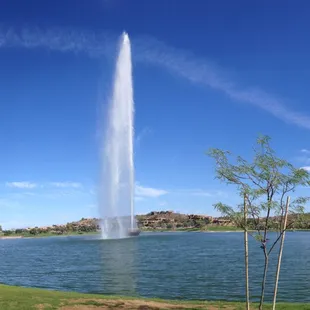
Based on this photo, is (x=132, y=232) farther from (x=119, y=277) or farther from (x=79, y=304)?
(x=79, y=304)

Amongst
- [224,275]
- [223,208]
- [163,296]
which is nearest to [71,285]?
[163,296]

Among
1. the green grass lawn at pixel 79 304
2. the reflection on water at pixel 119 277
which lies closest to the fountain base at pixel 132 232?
the reflection on water at pixel 119 277

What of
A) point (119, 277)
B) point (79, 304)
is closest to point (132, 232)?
point (119, 277)

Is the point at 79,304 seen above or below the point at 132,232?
above

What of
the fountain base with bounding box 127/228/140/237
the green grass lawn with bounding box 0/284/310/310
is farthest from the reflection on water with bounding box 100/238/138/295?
the fountain base with bounding box 127/228/140/237

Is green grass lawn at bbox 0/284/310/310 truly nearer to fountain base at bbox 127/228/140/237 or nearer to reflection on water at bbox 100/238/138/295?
reflection on water at bbox 100/238/138/295

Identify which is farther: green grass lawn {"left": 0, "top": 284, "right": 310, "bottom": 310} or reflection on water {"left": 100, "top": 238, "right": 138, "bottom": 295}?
reflection on water {"left": 100, "top": 238, "right": 138, "bottom": 295}

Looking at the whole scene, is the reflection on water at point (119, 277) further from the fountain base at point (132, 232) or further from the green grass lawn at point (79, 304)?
the fountain base at point (132, 232)

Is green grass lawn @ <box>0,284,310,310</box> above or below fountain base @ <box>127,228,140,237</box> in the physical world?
above

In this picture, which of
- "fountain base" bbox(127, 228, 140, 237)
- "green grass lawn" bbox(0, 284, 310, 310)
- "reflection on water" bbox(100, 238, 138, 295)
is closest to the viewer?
"green grass lawn" bbox(0, 284, 310, 310)

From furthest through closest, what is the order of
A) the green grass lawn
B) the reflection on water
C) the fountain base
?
the fountain base < the reflection on water < the green grass lawn

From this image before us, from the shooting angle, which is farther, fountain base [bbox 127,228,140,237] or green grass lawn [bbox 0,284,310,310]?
fountain base [bbox 127,228,140,237]

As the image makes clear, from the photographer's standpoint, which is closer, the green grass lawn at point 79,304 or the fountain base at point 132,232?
the green grass lawn at point 79,304

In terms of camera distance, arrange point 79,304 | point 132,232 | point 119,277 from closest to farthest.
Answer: point 79,304 → point 119,277 → point 132,232
